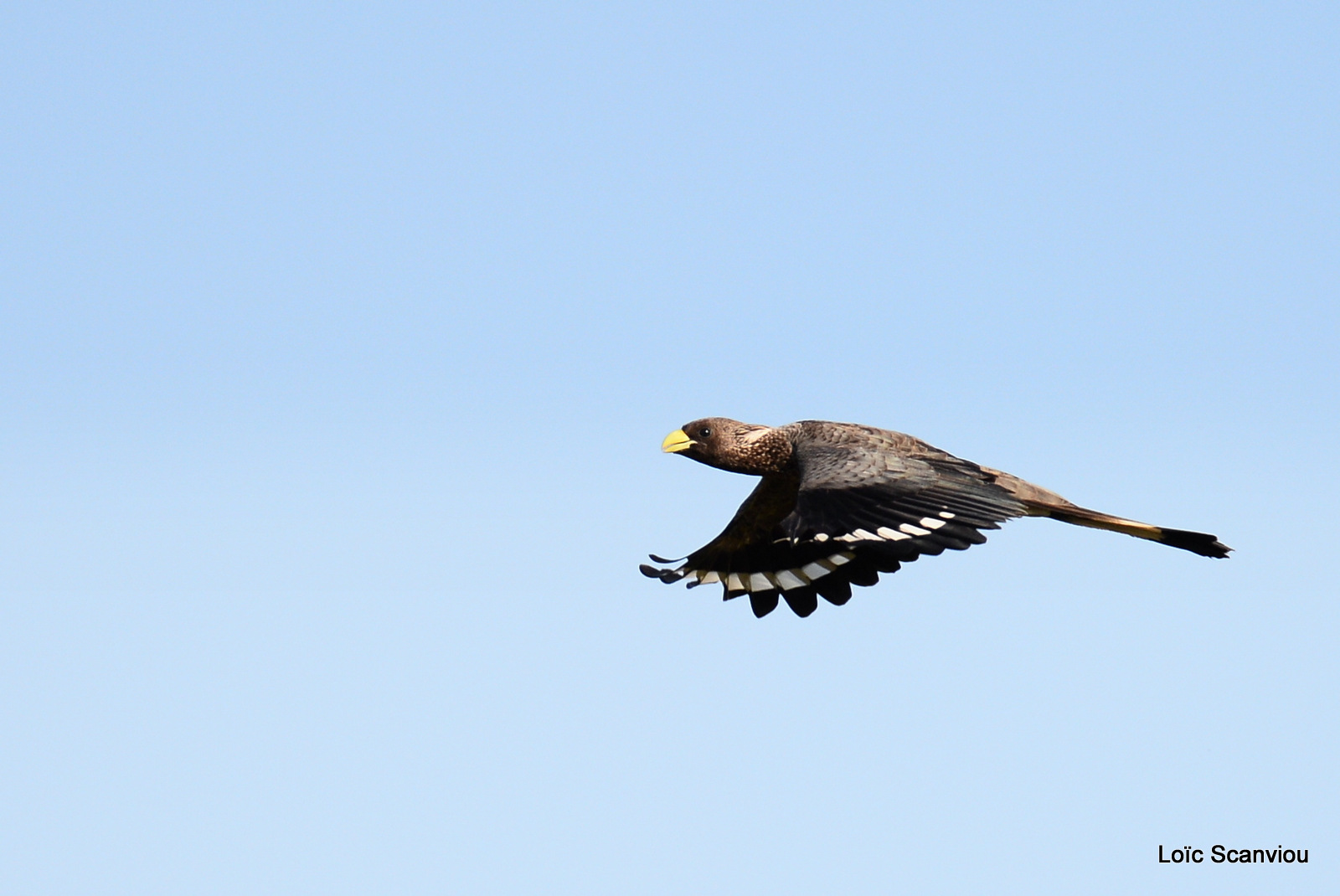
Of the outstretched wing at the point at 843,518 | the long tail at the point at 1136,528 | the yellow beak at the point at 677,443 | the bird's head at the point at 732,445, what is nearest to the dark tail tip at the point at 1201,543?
the long tail at the point at 1136,528

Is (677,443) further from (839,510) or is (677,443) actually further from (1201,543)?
(1201,543)

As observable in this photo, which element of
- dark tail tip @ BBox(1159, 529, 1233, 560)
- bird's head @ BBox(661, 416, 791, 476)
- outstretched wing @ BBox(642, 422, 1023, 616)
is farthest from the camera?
bird's head @ BBox(661, 416, 791, 476)

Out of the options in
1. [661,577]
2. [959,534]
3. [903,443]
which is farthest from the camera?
[661,577]

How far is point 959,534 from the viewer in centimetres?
933

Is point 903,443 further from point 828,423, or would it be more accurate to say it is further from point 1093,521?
point 1093,521

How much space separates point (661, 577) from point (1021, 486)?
278 cm

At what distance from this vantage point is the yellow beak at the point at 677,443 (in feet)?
40.0

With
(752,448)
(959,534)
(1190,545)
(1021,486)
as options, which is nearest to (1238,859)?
(1190,545)

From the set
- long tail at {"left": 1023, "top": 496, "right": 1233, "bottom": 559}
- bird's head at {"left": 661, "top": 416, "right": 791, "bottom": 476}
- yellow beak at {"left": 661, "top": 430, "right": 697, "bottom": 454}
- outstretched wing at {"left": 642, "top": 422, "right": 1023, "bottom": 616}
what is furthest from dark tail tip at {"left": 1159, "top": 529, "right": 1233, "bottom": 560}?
yellow beak at {"left": 661, "top": 430, "right": 697, "bottom": 454}

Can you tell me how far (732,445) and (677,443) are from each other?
47 centimetres

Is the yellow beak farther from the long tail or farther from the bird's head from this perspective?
the long tail

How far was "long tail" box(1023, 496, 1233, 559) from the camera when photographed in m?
11.0

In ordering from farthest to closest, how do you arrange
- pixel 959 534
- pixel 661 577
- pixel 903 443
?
pixel 661 577 < pixel 903 443 < pixel 959 534

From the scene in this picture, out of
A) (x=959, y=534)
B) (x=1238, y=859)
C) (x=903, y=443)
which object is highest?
(x=903, y=443)
